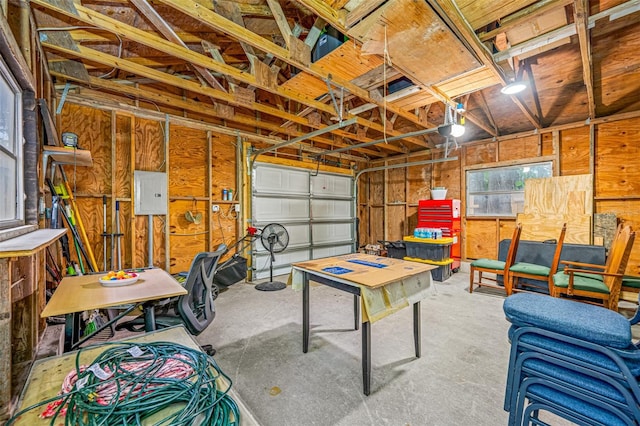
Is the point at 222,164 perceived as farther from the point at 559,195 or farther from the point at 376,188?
the point at 559,195

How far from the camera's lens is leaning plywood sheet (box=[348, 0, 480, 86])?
171 cm

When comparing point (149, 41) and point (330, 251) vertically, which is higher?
point (149, 41)

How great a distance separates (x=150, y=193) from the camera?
13.6 feet

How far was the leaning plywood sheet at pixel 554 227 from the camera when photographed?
4355mm

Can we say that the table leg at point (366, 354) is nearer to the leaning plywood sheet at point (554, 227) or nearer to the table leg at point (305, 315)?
the table leg at point (305, 315)

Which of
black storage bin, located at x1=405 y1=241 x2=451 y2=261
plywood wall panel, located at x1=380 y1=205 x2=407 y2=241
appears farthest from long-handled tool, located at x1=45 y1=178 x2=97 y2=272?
plywood wall panel, located at x1=380 y1=205 x2=407 y2=241

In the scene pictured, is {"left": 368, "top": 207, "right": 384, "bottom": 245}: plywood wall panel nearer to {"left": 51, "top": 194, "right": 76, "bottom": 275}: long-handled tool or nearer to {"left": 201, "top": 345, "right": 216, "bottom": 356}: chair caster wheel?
{"left": 201, "top": 345, "right": 216, "bottom": 356}: chair caster wheel

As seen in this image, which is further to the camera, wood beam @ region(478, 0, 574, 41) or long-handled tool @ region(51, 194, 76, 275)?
long-handled tool @ region(51, 194, 76, 275)

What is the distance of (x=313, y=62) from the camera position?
9.11ft

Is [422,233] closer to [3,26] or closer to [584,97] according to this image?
[584,97]

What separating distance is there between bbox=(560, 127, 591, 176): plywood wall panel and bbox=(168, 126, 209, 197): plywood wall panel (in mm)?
6291

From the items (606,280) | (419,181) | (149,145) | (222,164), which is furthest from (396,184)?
(149,145)

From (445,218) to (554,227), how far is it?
1697 millimetres

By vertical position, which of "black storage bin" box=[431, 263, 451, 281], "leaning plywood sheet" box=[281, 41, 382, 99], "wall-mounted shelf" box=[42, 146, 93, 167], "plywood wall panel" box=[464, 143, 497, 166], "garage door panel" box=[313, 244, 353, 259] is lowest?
"black storage bin" box=[431, 263, 451, 281]
